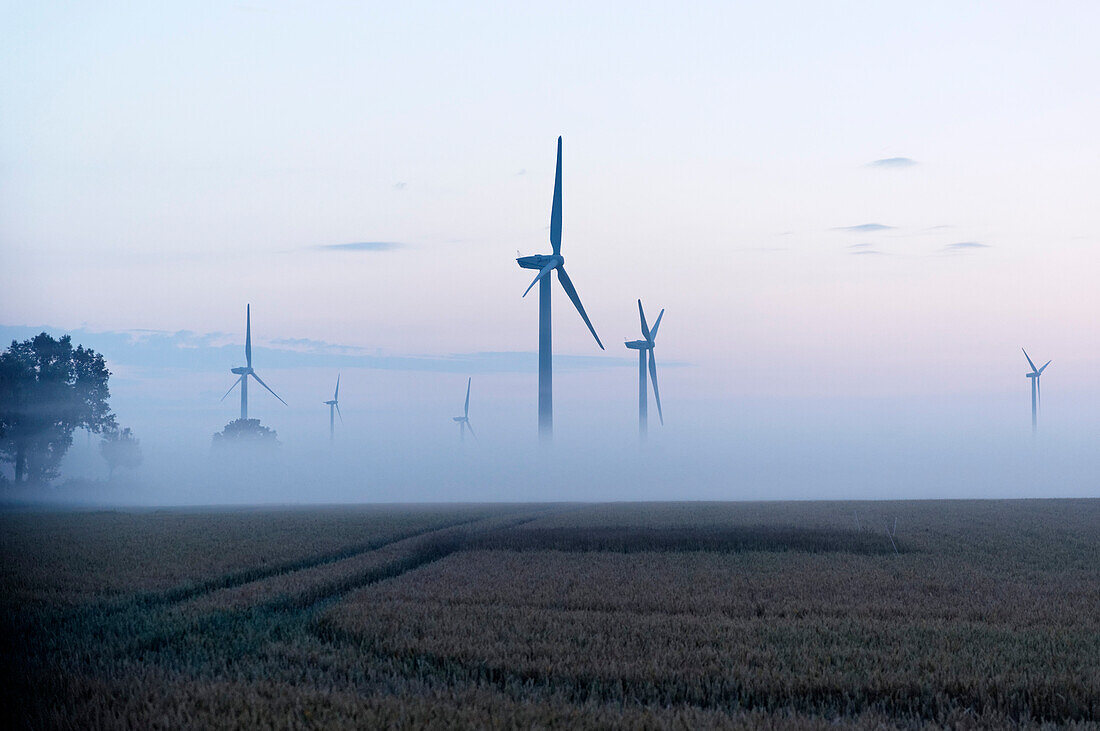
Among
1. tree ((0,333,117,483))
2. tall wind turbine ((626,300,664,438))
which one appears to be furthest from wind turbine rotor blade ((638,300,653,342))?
tree ((0,333,117,483))

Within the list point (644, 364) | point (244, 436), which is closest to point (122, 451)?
point (244, 436)

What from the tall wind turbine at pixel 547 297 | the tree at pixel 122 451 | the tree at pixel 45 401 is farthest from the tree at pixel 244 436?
the tall wind turbine at pixel 547 297

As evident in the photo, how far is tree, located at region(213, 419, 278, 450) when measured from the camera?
190 metres

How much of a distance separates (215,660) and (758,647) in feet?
33.3

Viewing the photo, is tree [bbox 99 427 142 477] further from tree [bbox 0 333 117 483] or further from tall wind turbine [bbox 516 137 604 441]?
tall wind turbine [bbox 516 137 604 441]

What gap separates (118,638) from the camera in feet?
61.8

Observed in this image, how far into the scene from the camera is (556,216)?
93438mm

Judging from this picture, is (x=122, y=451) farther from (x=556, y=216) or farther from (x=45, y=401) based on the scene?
(x=556, y=216)

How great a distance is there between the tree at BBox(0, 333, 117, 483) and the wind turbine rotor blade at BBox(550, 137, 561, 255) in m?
66.4

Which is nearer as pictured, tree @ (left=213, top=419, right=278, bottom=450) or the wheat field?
the wheat field

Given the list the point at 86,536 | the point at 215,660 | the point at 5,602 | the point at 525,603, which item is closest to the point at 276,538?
the point at 86,536

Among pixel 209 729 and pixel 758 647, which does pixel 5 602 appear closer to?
pixel 209 729

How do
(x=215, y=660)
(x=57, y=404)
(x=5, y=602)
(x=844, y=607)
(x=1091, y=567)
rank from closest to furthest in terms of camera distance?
(x=215, y=660), (x=844, y=607), (x=5, y=602), (x=1091, y=567), (x=57, y=404)

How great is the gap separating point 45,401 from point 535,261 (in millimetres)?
65023
